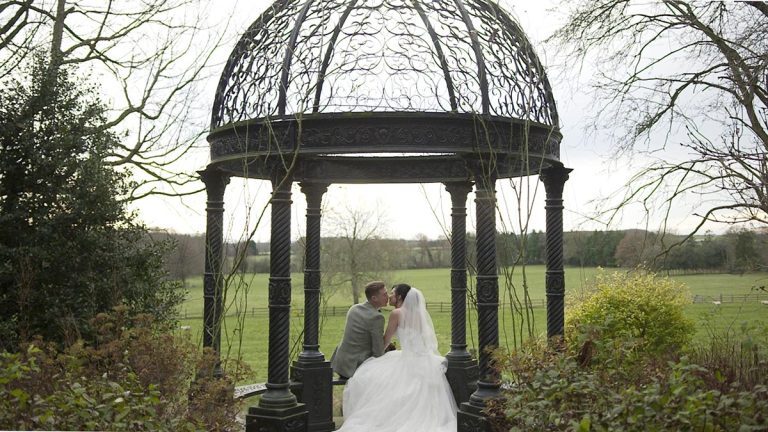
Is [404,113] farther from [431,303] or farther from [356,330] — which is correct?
[431,303]

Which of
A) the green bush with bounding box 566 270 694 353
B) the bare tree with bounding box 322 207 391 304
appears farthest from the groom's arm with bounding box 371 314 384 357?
the bare tree with bounding box 322 207 391 304

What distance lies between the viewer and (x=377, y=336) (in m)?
8.38

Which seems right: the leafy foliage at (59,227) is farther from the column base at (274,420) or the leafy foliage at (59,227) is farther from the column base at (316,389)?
the column base at (274,420)

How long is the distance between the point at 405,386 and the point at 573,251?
850 cm

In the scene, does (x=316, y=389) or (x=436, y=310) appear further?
(x=436, y=310)

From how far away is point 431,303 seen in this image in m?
29.8

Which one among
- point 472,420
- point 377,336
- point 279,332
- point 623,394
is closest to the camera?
point 623,394

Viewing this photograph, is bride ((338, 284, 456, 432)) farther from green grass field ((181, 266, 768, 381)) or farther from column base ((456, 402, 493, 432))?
green grass field ((181, 266, 768, 381))

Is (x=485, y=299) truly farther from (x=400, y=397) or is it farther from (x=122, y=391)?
(x=122, y=391)

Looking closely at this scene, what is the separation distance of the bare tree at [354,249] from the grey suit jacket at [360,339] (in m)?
14.5

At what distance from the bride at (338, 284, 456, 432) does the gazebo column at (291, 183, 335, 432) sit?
977 millimetres

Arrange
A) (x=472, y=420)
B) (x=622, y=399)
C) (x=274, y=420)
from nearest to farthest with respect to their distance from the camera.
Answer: (x=622, y=399)
(x=472, y=420)
(x=274, y=420)

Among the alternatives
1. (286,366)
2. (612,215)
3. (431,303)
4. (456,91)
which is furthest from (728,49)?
(431,303)


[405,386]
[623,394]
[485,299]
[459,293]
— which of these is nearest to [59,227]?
[405,386]
